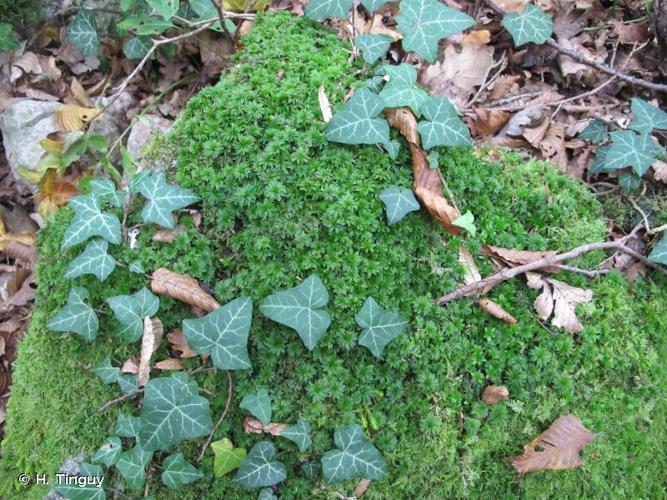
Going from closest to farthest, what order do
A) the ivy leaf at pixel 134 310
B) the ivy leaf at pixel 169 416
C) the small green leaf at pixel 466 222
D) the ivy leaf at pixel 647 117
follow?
the ivy leaf at pixel 169 416
the ivy leaf at pixel 134 310
the small green leaf at pixel 466 222
the ivy leaf at pixel 647 117

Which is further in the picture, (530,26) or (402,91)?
(530,26)

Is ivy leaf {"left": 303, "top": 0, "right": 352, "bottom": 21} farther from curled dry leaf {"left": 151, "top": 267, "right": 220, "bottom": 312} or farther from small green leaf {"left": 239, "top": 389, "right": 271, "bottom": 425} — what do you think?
small green leaf {"left": 239, "top": 389, "right": 271, "bottom": 425}

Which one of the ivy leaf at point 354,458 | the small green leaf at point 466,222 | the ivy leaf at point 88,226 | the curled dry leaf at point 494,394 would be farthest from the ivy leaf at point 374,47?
the ivy leaf at point 354,458

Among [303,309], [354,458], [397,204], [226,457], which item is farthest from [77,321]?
[397,204]

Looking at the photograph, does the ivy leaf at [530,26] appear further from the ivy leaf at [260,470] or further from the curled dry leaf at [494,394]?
the ivy leaf at [260,470]

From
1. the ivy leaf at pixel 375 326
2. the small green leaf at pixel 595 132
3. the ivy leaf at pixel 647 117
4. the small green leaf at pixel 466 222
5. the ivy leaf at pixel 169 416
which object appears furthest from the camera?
the small green leaf at pixel 595 132

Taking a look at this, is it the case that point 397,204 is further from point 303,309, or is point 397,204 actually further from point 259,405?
point 259,405

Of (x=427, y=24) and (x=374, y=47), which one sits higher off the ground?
(x=427, y=24)
